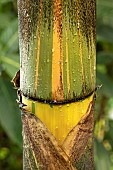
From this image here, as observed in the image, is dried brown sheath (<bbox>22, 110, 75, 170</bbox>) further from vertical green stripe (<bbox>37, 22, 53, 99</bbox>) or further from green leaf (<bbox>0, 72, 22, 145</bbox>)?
green leaf (<bbox>0, 72, 22, 145</bbox>)

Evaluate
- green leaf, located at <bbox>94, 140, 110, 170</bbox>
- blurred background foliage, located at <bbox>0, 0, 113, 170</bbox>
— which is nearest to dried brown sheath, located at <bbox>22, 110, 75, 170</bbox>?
blurred background foliage, located at <bbox>0, 0, 113, 170</bbox>

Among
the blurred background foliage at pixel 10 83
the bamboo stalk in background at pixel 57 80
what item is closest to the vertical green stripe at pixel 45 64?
the bamboo stalk in background at pixel 57 80

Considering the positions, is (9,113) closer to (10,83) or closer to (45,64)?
(10,83)

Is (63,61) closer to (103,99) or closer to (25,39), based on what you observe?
(25,39)

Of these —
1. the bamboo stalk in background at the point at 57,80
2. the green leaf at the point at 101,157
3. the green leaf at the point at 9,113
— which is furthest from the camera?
the green leaf at the point at 101,157

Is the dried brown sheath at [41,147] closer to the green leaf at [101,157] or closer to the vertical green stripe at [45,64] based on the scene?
the vertical green stripe at [45,64]

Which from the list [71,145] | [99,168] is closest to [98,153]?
[99,168]

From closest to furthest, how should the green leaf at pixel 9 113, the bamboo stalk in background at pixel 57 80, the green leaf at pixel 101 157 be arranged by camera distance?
the bamboo stalk in background at pixel 57 80 < the green leaf at pixel 9 113 < the green leaf at pixel 101 157
